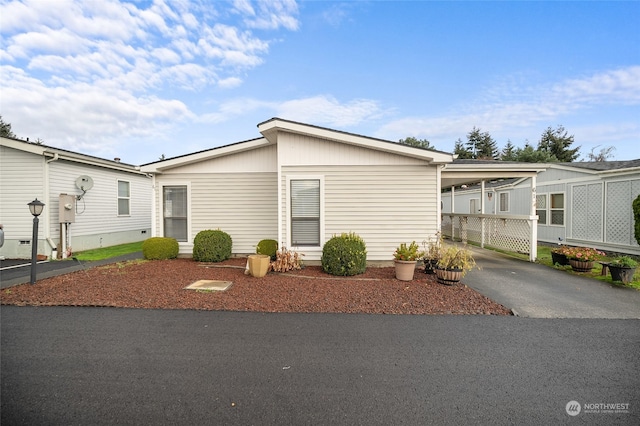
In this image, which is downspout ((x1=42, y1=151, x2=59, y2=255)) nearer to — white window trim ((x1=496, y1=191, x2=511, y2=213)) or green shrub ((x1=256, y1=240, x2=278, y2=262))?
green shrub ((x1=256, y1=240, x2=278, y2=262))

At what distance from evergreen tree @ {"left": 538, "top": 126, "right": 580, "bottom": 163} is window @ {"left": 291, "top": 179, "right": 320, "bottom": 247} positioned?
Answer: 128 feet

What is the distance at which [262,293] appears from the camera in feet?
17.9

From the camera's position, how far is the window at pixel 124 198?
12203 mm

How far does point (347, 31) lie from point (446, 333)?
11227 millimetres

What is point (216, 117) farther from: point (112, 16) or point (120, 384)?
point (120, 384)

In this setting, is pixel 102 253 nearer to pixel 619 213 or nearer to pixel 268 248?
pixel 268 248

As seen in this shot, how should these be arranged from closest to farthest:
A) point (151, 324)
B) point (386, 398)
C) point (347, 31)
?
point (386, 398) < point (151, 324) < point (347, 31)

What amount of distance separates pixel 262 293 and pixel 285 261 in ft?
5.83

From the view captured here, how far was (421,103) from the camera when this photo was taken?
14922mm

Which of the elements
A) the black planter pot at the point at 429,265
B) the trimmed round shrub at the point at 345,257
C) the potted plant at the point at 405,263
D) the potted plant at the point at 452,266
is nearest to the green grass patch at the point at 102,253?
the trimmed round shrub at the point at 345,257

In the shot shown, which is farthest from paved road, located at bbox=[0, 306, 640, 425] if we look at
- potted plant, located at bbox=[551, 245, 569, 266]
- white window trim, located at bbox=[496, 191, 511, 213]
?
white window trim, located at bbox=[496, 191, 511, 213]

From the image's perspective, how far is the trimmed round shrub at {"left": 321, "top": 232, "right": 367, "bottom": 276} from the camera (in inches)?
266

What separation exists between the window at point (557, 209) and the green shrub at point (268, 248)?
12295 millimetres

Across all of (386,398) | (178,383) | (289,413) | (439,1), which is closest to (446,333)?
(386,398)
